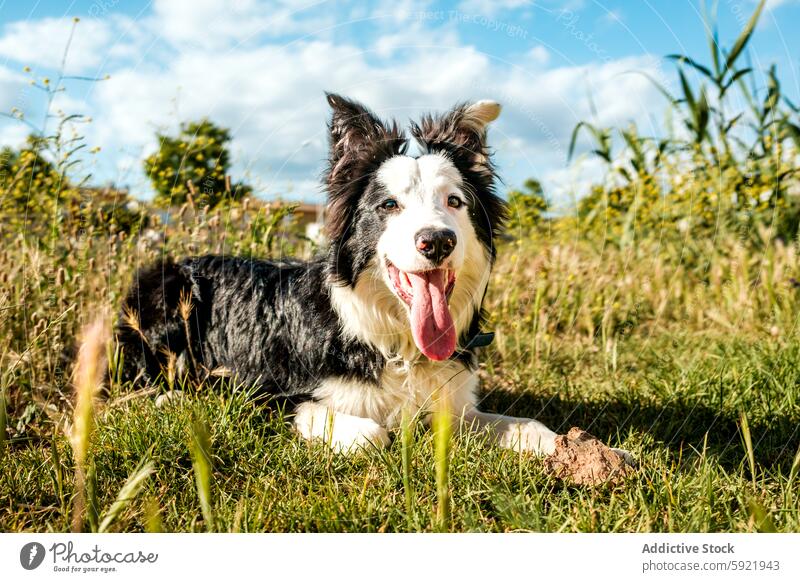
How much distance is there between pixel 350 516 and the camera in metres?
2.08

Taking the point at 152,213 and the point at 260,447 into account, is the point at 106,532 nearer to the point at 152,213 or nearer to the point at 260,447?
the point at 260,447

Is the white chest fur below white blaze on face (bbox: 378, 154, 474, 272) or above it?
below

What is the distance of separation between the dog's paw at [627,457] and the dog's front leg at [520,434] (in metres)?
0.27

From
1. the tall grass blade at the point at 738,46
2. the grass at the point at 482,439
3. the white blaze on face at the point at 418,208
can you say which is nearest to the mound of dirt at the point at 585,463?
the grass at the point at 482,439

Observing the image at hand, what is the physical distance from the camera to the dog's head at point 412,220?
267 cm

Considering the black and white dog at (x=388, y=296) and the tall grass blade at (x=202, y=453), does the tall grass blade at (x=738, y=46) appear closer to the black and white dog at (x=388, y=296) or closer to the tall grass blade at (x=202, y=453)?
the black and white dog at (x=388, y=296)

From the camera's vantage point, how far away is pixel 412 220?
262 centimetres

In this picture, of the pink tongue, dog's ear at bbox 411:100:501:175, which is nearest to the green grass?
the pink tongue

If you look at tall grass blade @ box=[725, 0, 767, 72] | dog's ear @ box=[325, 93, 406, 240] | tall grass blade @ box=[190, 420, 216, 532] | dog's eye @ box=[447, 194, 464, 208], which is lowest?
tall grass blade @ box=[190, 420, 216, 532]

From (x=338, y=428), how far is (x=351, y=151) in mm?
1303

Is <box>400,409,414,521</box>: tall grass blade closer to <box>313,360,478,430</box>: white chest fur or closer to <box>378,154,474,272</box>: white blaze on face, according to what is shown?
<box>378,154,474,272</box>: white blaze on face

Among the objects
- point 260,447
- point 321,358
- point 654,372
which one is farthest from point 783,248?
point 260,447

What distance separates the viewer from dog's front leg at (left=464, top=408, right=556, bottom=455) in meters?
2.64
